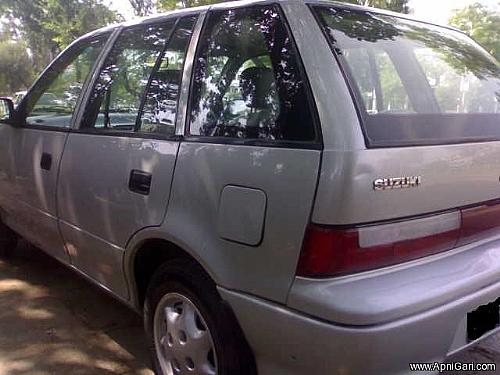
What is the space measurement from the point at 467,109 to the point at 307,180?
1.01 meters

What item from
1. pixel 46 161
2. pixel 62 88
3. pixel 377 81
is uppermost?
pixel 377 81

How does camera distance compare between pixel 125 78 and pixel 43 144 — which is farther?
pixel 43 144

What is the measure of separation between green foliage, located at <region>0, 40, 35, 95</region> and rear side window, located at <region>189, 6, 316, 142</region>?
35076 millimetres

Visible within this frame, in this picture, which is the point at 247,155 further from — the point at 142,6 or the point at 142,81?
the point at 142,6

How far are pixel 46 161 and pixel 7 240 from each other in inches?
59.6

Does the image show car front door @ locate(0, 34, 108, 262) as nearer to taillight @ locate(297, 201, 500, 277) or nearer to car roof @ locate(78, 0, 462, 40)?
car roof @ locate(78, 0, 462, 40)

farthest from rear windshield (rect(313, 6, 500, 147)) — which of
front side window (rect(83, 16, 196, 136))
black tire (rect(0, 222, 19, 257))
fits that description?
black tire (rect(0, 222, 19, 257))

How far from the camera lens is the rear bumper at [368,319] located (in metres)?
1.65

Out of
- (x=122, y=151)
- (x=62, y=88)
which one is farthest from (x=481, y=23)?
(x=122, y=151)

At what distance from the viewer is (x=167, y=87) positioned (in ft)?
7.88

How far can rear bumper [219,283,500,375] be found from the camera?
5.43 ft

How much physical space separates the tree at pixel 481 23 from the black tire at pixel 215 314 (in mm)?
10183

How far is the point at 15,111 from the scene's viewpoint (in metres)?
3.61

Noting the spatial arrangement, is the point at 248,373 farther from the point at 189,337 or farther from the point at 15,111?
the point at 15,111
